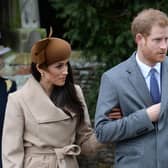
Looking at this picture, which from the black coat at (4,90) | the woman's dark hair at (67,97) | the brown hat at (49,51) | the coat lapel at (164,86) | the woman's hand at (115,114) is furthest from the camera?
the black coat at (4,90)

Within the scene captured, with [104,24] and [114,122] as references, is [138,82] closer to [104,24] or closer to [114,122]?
[114,122]

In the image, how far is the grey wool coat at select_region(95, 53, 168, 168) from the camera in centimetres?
300

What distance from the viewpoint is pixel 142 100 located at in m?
3.06

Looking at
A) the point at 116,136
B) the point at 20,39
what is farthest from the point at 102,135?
the point at 20,39

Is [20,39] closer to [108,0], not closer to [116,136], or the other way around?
[108,0]

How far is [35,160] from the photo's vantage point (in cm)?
328

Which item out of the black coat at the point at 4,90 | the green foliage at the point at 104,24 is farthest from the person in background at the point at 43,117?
the green foliage at the point at 104,24

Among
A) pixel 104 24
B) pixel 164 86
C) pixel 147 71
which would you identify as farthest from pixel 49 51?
pixel 104 24

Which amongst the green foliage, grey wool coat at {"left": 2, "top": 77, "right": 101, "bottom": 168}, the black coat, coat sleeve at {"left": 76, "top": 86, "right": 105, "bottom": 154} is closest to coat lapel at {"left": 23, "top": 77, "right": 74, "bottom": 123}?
grey wool coat at {"left": 2, "top": 77, "right": 101, "bottom": 168}

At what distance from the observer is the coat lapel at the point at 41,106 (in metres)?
3.29

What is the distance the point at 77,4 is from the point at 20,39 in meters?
2.18

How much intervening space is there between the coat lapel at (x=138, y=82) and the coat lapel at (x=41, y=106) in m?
0.50

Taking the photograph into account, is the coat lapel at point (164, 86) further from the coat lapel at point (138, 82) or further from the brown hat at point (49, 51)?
the brown hat at point (49, 51)

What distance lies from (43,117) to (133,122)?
0.57 m
